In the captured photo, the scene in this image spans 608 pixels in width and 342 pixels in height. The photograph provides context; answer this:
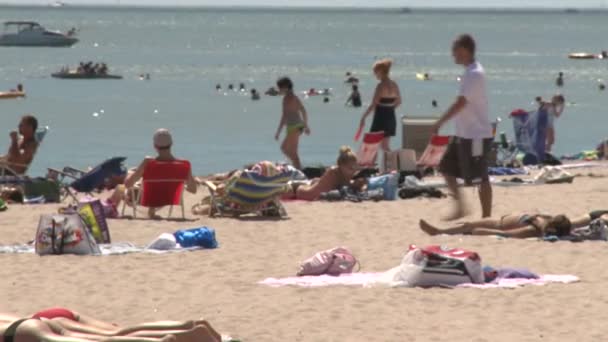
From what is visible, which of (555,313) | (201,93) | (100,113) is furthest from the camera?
(201,93)

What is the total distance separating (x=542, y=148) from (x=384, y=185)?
237 inches

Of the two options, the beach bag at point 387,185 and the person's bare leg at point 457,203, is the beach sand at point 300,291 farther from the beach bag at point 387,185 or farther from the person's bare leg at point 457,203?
the beach bag at point 387,185

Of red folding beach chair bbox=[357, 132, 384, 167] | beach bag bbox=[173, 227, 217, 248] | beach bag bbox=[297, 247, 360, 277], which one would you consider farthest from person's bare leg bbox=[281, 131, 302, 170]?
beach bag bbox=[297, 247, 360, 277]

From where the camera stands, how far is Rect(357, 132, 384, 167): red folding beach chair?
1577 cm

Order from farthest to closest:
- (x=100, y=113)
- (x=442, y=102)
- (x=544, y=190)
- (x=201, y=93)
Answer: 1. (x=201, y=93)
2. (x=442, y=102)
3. (x=100, y=113)
4. (x=544, y=190)

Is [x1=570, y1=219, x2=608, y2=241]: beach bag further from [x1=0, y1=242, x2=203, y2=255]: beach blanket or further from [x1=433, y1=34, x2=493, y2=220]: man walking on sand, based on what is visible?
[x1=0, y1=242, x2=203, y2=255]: beach blanket

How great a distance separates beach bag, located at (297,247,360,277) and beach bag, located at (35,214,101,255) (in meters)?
1.66

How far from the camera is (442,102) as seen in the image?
49.5 m

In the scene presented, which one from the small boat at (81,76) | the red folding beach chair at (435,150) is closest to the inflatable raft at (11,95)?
the small boat at (81,76)

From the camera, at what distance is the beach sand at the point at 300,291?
25.2 ft

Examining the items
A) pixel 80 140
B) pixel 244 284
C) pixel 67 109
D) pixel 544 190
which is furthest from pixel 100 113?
pixel 244 284

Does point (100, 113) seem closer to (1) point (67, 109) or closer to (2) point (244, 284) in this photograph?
(1) point (67, 109)

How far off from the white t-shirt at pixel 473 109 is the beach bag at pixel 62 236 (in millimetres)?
2653

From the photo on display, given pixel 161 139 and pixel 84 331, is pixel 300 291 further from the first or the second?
pixel 161 139
